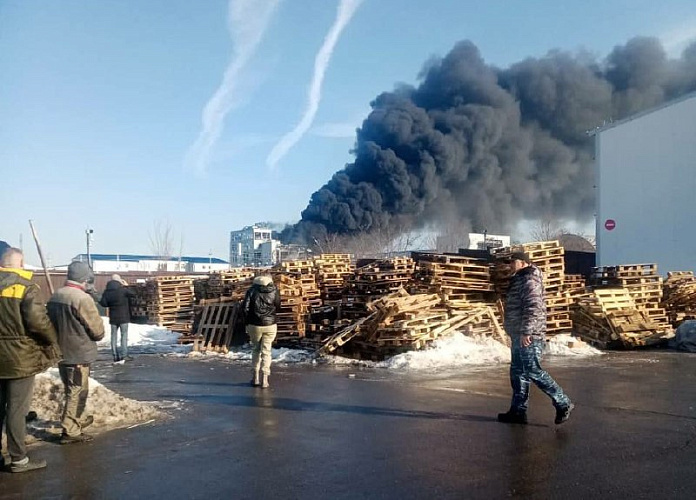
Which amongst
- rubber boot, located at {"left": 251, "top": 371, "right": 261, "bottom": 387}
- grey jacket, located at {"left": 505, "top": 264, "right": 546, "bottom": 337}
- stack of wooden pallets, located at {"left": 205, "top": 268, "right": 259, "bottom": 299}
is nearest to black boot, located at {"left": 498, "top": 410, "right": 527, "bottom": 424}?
grey jacket, located at {"left": 505, "top": 264, "right": 546, "bottom": 337}

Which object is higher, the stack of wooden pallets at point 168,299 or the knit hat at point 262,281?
the knit hat at point 262,281

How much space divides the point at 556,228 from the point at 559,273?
4317cm

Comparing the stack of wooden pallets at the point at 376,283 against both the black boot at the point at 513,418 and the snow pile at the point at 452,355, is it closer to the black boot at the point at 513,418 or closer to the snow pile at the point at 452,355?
the snow pile at the point at 452,355

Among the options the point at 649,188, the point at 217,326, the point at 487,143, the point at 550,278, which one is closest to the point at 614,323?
the point at 550,278

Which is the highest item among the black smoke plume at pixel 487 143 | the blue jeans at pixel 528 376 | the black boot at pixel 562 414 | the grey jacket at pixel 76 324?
the black smoke plume at pixel 487 143

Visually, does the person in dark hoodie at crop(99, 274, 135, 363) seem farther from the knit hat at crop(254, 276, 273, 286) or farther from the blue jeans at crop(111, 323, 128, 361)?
the knit hat at crop(254, 276, 273, 286)

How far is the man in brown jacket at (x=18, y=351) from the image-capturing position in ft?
17.0

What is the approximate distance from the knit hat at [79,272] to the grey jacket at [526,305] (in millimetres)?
4510

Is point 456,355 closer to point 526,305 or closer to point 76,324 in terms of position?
point 526,305

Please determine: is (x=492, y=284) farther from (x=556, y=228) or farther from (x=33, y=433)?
(x=556, y=228)

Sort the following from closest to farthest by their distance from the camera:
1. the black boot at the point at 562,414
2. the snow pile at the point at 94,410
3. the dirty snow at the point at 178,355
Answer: the black boot at the point at 562,414 → the snow pile at the point at 94,410 → the dirty snow at the point at 178,355

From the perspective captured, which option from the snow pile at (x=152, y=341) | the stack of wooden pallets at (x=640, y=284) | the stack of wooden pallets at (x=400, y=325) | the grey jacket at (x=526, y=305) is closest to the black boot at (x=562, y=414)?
the grey jacket at (x=526, y=305)

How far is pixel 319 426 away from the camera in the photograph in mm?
6797

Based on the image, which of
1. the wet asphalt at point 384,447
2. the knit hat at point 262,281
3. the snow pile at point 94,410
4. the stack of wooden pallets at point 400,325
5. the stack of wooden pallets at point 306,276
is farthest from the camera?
the stack of wooden pallets at point 306,276
